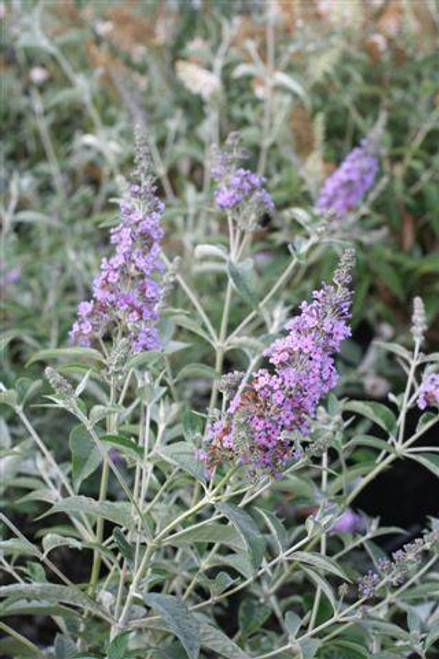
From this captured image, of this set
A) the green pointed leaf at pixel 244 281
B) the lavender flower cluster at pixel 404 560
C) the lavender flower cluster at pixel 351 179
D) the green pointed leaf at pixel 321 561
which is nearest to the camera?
the green pointed leaf at pixel 321 561

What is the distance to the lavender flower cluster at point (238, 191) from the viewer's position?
1.99 metres

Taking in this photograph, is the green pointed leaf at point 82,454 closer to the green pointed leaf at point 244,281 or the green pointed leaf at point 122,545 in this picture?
the green pointed leaf at point 122,545

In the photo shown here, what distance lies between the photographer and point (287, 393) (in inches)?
53.6

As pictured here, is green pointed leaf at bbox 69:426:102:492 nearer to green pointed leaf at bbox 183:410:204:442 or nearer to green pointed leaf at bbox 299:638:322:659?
green pointed leaf at bbox 183:410:204:442

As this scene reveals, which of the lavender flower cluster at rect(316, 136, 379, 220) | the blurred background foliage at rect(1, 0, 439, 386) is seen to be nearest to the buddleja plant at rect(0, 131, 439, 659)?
the lavender flower cluster at rect(316, 136, 379, 220)

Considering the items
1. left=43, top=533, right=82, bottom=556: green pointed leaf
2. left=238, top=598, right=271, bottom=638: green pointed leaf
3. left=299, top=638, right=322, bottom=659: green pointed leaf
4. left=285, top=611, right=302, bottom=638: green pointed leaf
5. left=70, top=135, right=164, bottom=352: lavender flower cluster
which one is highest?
left=70, top=135, right=164, bottom=352: lavender flower cluster

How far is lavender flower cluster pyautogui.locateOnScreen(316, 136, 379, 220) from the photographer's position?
10.0 ft

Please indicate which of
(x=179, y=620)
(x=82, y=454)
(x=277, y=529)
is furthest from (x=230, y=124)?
(x=179, y=620)

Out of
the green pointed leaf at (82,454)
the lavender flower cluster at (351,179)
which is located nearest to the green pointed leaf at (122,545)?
the green pointed leaf at (82,454)

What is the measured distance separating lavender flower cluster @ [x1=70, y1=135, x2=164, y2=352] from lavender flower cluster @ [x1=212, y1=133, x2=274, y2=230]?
12.7 inches

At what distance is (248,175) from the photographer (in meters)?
2.01

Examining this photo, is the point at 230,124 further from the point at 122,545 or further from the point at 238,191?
the point at 122,545

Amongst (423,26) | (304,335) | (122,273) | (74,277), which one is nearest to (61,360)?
(74,277)

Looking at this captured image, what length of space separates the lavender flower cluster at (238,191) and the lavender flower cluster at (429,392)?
51cm
